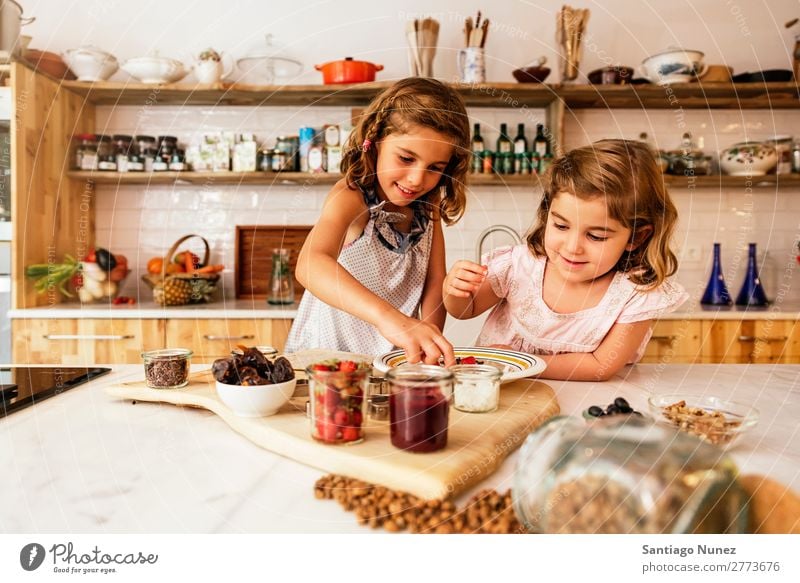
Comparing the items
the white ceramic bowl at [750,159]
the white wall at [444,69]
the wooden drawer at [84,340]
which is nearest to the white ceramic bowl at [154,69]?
the white wall at [444,69]

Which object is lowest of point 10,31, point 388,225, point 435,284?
point 435,284

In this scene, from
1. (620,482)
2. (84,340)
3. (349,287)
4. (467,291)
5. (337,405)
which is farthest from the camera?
(84,340)

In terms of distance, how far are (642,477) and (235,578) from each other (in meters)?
0.36

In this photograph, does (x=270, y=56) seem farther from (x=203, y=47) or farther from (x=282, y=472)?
(x=282, y=472)

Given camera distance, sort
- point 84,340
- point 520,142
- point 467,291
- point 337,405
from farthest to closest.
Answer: point 520,142 < point 84,340 < point 467,291 < point 337,405

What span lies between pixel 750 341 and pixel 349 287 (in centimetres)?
148

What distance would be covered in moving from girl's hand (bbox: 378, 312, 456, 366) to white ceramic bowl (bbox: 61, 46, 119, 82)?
1718mm

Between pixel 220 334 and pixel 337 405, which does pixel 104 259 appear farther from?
pixel 337 405

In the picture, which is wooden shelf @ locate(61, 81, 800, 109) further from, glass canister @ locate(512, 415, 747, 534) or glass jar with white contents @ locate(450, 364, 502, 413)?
glass canister @ locate(512, 415, 747, 534)

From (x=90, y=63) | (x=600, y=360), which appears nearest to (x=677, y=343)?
(x=600, y=360)

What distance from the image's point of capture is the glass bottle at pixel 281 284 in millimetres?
1852

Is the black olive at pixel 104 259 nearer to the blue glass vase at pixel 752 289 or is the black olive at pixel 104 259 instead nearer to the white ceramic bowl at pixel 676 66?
the white ceramic bowl at pixel 676 66

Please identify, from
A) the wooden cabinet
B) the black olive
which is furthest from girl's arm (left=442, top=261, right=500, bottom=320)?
the black olive

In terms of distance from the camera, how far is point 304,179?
196 cm
